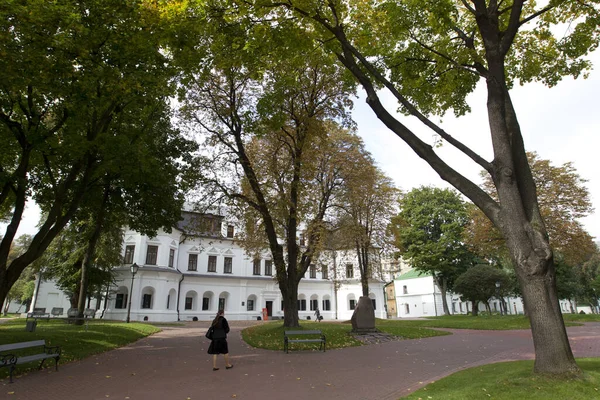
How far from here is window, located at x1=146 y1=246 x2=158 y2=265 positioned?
130 feet

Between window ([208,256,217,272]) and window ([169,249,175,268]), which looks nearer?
window ([169,249,175,268])

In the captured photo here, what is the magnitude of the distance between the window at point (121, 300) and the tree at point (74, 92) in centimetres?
2513

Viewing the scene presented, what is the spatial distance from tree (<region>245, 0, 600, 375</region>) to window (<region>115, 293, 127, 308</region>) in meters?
36.4

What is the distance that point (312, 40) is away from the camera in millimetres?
10398

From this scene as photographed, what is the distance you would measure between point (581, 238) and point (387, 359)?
22613 millimetres

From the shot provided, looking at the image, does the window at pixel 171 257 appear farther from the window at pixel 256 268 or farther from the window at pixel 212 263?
the window at pixel 256 268

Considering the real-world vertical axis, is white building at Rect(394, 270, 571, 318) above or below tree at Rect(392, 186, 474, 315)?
below

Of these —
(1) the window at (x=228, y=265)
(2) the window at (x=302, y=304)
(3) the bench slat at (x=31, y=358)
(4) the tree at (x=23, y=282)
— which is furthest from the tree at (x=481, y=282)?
(4) the tree at (x=23, y=282)

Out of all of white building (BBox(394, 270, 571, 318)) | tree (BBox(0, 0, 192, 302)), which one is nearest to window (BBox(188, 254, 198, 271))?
tree (BBox(0, 0, 192, 302))

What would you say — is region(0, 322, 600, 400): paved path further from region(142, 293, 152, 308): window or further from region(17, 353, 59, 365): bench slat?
region(142, 293, 152, 308): window

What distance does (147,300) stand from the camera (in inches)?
1524

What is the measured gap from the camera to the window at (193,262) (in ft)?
146

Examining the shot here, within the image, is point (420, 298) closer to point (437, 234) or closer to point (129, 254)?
point (437, 234)

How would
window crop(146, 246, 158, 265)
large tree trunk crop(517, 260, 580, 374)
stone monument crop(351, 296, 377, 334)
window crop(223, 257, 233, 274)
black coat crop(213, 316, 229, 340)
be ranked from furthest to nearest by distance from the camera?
window crop(223, 257, 233, 274), window crop(146, 246, 158, 265), stone monument crop(351, 296, 377, 334), black coat crop(213, 316, 229, 340), large tree trunk crop(517, 260, 580, 374)
